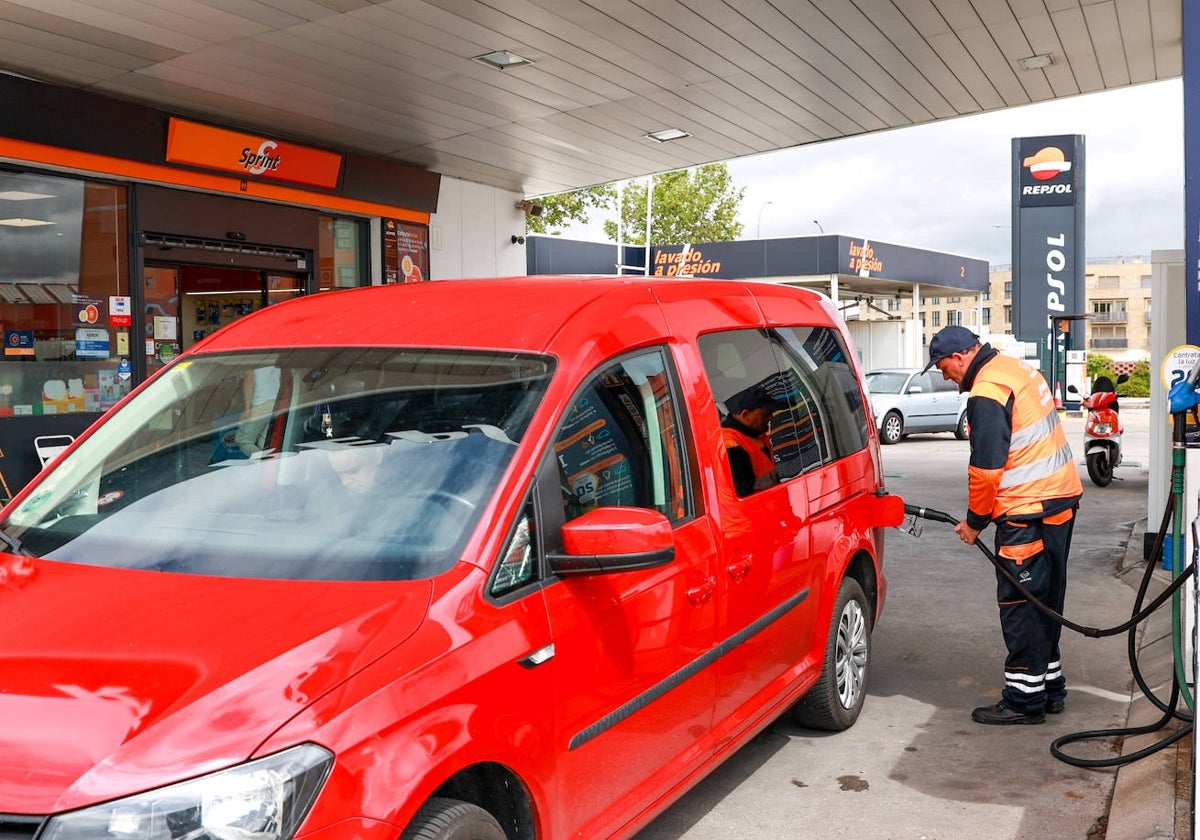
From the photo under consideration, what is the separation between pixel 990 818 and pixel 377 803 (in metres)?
2.86

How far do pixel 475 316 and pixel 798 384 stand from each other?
1.85m

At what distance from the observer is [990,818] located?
4312 millimetres

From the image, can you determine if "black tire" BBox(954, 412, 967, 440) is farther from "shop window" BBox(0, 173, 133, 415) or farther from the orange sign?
"shop window" BBox(0, 173, 133, 415)

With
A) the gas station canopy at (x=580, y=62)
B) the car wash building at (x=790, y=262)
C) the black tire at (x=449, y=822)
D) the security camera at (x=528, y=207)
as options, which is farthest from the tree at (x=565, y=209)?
the black tire at (x=449, y=822)

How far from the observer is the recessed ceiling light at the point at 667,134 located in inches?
477

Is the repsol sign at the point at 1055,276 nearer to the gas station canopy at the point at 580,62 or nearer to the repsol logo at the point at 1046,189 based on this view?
the repsol logo at the point at 1046,189

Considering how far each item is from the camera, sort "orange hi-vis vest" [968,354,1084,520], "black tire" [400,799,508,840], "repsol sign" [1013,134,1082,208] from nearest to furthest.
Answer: "black tire" [400,799,508,840], "orange hi-vis vest" [968,354,1084,520], "repsol sign" [1013,134,1082,208]

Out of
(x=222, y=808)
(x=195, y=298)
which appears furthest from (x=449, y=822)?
(x=195, y=298)

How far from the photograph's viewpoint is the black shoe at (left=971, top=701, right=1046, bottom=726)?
17.7 feet

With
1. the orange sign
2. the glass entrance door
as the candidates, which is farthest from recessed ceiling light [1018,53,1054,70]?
the glass entrance door

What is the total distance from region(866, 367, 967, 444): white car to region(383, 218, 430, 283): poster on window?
34.1 ft

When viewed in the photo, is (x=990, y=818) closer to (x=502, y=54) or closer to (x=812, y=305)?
(x=812, y=305)

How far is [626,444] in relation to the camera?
137 inches

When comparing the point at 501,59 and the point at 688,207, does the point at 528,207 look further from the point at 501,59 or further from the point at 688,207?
the point at 688,207
